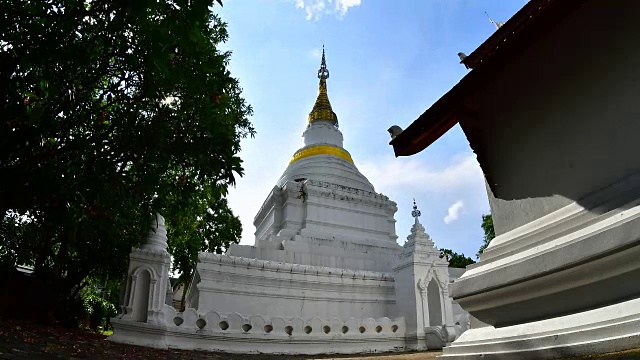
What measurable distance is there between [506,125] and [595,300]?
199cm

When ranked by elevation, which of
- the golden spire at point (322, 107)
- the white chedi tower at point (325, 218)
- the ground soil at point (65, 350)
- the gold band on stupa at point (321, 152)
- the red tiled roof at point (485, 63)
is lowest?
the ground soil at point (65, 350)

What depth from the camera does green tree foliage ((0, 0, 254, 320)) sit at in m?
5.51

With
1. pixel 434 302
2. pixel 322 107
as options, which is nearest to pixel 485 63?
pixel 434 302

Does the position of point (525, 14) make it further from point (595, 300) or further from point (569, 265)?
point (595, 300)

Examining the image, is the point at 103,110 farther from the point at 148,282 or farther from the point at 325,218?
the point at 325,218

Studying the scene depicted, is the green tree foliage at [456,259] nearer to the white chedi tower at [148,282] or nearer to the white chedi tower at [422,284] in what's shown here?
the white chedi tower at [422,284]

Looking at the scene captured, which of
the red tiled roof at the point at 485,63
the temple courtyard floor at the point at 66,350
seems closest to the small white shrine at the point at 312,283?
the temple courtyard floor at the point at 66,350

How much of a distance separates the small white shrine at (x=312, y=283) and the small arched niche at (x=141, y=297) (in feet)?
0.08

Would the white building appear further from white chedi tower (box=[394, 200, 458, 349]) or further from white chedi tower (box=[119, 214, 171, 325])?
white chedi tower (box=[394, 200, 458, 349])

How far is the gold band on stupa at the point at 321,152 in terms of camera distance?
25.6 meters

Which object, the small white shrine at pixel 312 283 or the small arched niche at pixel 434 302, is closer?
the small white shrine at pixel 312 283

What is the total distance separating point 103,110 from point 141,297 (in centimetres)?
477

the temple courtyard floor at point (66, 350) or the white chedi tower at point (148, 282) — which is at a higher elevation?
the white chedi tower at point (148, 282)

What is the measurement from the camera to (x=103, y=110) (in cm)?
836
